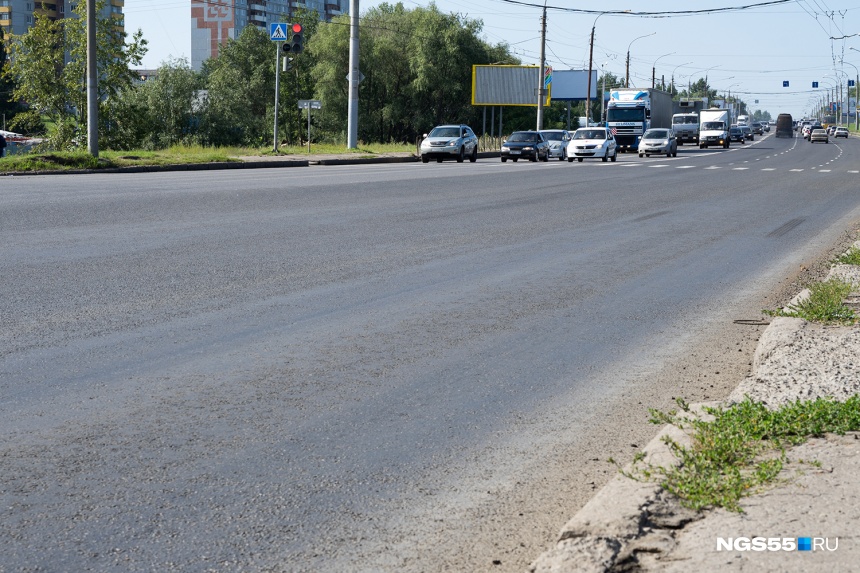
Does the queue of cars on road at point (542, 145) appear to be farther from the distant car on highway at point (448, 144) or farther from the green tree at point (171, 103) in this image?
the green tree at point (171, 103)

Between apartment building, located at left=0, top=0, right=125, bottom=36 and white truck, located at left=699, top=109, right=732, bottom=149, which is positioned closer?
white truck, located at left=699, top=109, right=732, bottom=149

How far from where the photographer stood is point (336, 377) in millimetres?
6012

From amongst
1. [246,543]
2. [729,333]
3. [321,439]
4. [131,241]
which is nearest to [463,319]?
[729,333]

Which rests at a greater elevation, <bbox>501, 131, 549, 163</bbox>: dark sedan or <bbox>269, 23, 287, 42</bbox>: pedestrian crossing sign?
<bbox>269, 23, 287, 42</bbox>: pedestrian crossing sign

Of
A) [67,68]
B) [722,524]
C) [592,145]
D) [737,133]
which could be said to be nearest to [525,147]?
[592,145]

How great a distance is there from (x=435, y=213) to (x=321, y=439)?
12200 millimetres

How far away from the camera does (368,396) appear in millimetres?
5613

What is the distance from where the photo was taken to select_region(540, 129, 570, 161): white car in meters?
55.0

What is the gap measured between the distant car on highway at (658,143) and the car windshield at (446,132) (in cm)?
1397

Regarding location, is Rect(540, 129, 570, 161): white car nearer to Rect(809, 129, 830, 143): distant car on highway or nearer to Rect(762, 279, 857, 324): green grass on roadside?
Rect(762, 279, 857, 324): green grass on roadside

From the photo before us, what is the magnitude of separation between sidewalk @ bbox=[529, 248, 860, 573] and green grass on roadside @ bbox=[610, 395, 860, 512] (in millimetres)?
47

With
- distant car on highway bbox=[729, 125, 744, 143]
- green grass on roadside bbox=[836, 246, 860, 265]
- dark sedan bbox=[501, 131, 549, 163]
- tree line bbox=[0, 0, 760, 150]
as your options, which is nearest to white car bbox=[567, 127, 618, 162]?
dark sedan bbox=[501, 131, 549, 163]

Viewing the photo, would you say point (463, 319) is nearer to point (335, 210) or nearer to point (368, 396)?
point (368, 396)

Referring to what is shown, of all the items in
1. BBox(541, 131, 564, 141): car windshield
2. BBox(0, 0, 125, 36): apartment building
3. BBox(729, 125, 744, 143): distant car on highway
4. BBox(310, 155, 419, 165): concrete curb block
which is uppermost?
BBox(0, 0, 125, 36): apartment building
